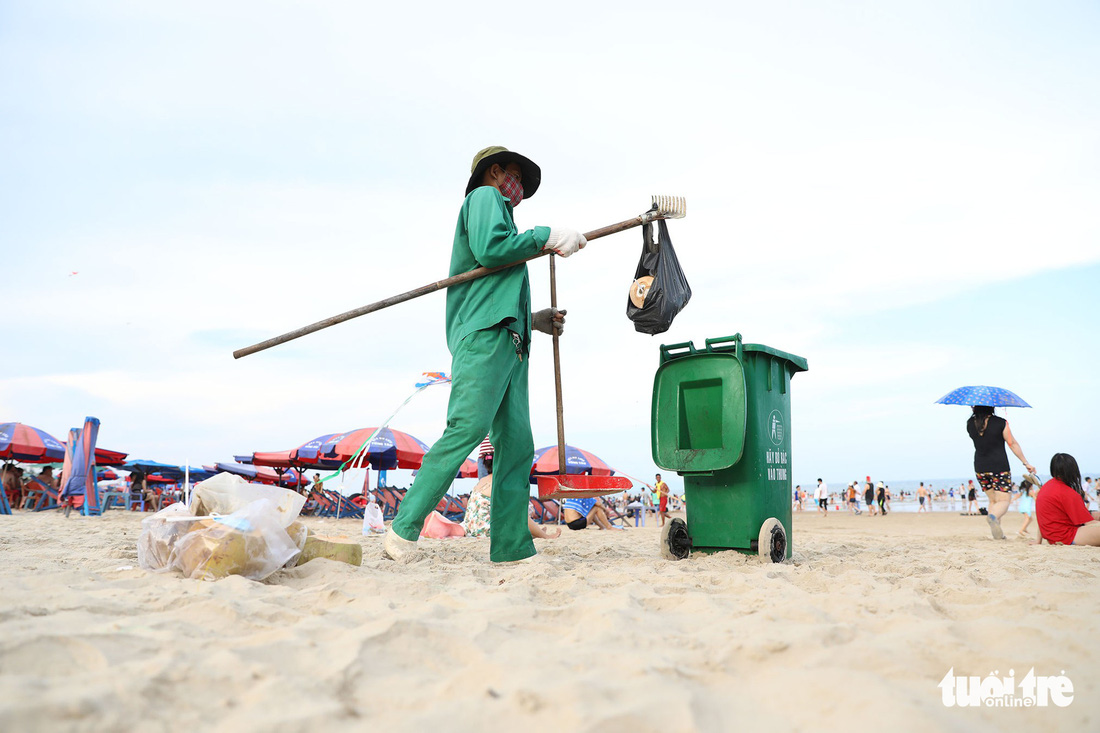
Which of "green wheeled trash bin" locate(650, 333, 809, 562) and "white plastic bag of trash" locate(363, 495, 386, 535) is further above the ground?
"green wheeled trash bin" locate(650, 333, 809, 562)

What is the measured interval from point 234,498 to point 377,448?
1060 cm

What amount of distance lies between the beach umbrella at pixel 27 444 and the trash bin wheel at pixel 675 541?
14751mm

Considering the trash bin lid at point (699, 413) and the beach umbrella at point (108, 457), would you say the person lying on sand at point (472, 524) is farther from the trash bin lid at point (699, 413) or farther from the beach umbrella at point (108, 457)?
the beach umbrella at point (108, 457)

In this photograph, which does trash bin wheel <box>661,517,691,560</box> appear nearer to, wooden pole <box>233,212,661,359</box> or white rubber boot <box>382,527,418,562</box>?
white rubber boot <box>382,527,418,562</box>

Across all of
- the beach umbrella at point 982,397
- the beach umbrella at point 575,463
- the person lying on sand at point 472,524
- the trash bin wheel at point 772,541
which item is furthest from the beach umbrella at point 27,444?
the beach umbrella at point 982,397

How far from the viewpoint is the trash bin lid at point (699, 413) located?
329 centimetres

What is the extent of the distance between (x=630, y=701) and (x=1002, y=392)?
7001mm

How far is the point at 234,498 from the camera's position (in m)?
2.62

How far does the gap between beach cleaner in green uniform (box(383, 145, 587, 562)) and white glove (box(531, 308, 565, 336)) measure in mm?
371

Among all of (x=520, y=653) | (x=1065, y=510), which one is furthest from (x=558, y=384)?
(x=1065, y=510)

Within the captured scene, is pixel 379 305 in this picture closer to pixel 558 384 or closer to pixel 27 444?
pixel 558 384

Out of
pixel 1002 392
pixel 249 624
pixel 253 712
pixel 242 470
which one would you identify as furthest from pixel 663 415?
pixel 242 470

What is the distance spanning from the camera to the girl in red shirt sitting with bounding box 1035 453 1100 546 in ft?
14.8

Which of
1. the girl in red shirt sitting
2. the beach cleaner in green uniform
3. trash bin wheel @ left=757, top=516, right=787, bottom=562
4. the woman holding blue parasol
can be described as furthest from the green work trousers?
the woman holding blue parasol
